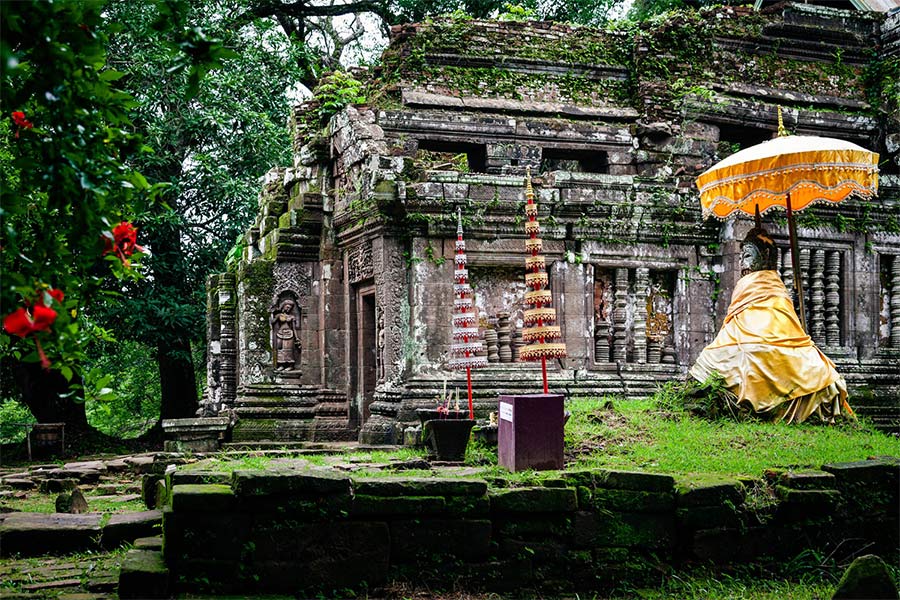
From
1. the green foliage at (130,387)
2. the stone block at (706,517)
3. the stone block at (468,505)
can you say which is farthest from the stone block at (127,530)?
the green foliage at (130,387)

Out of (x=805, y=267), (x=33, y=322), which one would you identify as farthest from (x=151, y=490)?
(x=805, y=267)

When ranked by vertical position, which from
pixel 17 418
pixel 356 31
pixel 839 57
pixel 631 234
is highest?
pixel 356 31

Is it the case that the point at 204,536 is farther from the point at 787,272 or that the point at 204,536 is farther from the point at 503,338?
the point at 787,272

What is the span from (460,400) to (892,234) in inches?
268

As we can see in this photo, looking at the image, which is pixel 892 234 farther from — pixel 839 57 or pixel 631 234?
pixel 839 57

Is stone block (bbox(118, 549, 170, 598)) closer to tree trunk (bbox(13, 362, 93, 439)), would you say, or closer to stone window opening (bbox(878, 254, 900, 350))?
stone window opening (bbox(878, 254, 900, 350))

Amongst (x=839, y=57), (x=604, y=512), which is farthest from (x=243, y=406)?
(x=839, y=57)

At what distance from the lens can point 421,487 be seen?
22.6ft

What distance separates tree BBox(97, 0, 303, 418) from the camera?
64.9ft

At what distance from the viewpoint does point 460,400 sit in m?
12.2

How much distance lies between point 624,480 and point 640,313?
6345mm


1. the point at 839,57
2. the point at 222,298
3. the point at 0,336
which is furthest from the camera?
the point at 839,57

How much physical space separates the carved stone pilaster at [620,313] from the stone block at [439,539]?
21.7ft

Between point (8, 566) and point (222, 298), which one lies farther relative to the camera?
point (222, 298)
